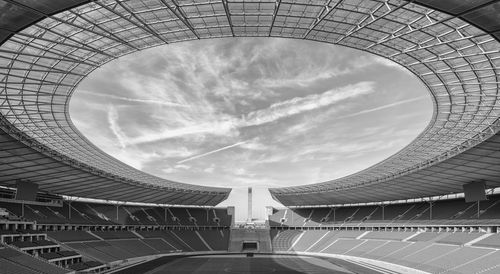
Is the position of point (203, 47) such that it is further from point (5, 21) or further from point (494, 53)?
point (494, 53)

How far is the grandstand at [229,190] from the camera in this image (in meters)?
24.8

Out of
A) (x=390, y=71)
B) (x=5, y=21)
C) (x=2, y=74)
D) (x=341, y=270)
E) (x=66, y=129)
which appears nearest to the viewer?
(x=5, y=21)

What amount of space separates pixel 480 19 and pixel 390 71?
19533mm

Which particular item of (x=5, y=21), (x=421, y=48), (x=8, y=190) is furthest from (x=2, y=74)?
(x=8, y=190)

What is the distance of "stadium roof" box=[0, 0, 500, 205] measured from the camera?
2297cm

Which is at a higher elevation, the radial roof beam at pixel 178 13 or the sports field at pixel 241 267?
the radial roof beam at pixel 178 13

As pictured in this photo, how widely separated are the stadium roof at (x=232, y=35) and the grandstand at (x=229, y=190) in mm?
136

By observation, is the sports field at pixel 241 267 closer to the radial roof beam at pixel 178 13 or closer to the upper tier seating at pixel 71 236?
the upper tier seating at pixel 71 236

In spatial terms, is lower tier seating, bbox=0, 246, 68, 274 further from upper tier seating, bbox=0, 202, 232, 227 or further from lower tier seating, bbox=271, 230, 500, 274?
lower tier seating, bbox=271, 230, 500, 274

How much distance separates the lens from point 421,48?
28188mm

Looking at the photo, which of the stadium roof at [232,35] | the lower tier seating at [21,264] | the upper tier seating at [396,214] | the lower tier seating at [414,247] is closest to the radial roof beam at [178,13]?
the stadium roof at [232,35]

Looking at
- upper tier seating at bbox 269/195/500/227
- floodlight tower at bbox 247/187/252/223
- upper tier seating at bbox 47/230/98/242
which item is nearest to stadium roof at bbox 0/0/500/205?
upper tier seating at bbox 47/230/98/242

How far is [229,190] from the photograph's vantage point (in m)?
100

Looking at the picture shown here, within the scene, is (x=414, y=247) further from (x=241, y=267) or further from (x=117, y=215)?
(x=117, y=215)
